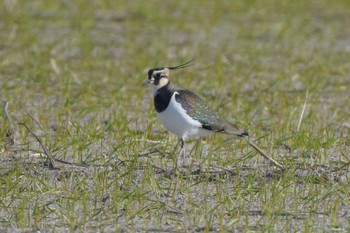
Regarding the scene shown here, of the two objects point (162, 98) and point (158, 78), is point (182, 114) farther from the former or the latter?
point (158, 78)

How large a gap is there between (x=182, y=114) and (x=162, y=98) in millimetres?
189

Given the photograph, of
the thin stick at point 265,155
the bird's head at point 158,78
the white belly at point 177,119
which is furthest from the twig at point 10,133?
the thin stick at point 265,155

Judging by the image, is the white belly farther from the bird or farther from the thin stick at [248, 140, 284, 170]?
the thin stick at [248, 140, 284, 170]

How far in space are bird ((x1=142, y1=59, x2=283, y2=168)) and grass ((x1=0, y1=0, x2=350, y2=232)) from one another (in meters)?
0.16

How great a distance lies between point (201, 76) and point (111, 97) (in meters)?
1.18

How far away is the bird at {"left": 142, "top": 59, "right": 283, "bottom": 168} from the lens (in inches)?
234

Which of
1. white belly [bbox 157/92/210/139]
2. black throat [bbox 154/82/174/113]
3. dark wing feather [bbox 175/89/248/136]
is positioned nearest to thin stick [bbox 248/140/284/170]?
dark wing feather [bbox 175/89/248/136]

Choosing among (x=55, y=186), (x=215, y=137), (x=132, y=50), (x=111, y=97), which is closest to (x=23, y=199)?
(x=55, y=186)

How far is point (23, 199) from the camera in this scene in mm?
5184

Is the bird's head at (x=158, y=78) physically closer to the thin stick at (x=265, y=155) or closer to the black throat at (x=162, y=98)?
the black throat at (x=162, y=98)

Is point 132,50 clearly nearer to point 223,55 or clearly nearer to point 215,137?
point 223,55

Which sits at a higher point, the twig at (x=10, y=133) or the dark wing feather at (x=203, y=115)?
the dark wing feather at (x=203, y=115)

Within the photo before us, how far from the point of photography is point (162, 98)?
19.8 feet

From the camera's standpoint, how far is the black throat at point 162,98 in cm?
599
